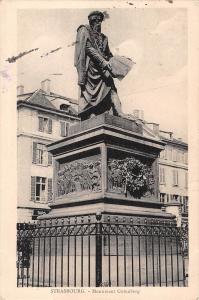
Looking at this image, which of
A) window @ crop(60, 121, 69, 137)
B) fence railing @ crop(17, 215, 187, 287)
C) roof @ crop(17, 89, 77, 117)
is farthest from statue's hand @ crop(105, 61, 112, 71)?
window @ crop(60, 121, 69, 137)

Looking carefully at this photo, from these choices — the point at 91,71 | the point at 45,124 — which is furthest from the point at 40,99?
the point at 91,71

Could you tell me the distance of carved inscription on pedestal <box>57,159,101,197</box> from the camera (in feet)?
23.7

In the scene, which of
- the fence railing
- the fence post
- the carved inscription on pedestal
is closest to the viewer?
the fence post

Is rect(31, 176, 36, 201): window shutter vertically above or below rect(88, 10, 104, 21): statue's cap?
below

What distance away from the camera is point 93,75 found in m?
8.03

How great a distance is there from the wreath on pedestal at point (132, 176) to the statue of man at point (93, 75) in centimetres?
103

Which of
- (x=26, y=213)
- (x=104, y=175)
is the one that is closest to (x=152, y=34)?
(x=104, y=175)

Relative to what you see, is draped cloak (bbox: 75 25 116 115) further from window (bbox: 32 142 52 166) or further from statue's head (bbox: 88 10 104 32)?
window (bbox: 32 142 52 166)

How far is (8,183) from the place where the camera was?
272 inches

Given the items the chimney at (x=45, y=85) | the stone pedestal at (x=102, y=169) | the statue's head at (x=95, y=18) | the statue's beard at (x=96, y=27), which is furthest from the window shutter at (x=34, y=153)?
the statue's head at (x=95, y=18)

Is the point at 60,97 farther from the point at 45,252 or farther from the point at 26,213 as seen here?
the point at 45,252

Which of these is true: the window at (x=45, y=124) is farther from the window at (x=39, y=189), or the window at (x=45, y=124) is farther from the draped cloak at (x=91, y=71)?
the draped cloak at (x=91, y=71)

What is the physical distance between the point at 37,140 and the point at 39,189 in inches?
87.7

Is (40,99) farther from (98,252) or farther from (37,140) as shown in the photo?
(98,252)
